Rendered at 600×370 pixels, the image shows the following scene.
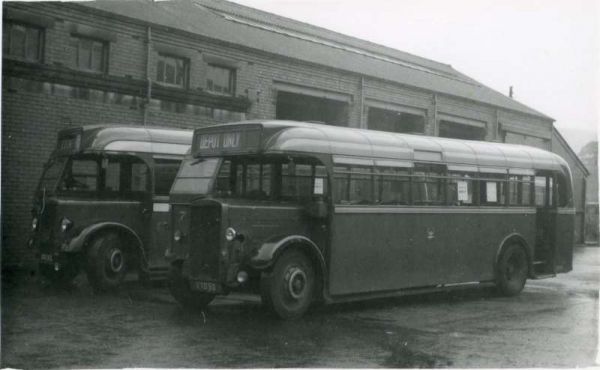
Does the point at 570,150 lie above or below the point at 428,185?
above

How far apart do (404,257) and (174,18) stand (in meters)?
10.5

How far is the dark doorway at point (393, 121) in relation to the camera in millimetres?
24859

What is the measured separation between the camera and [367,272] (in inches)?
431

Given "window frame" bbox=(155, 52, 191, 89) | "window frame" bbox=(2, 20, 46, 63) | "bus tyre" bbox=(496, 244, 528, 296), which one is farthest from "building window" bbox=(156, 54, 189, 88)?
"bus tyre" bbox=(496, 244, 528, 296)

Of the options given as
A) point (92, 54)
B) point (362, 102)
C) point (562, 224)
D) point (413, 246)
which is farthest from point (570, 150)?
point (413, 246)

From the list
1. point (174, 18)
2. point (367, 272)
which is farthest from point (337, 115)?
point (367, 272)

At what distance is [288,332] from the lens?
356 inches

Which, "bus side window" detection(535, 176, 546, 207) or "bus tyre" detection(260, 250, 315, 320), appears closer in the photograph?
"bus tyre" detection(260, 250, 315, 320)

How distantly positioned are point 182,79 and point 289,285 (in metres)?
10.0

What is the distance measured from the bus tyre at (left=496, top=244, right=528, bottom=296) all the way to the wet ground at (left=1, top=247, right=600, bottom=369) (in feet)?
1.31

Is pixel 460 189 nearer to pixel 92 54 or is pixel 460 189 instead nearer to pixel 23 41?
pixel 92 54

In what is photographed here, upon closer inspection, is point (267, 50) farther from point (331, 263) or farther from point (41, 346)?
point (41, 346)

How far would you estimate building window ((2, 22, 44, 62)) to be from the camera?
48.5ft

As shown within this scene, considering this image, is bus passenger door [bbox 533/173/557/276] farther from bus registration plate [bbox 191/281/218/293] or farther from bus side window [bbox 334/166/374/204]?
bus registration plate [bbox 191/281/218/293]
